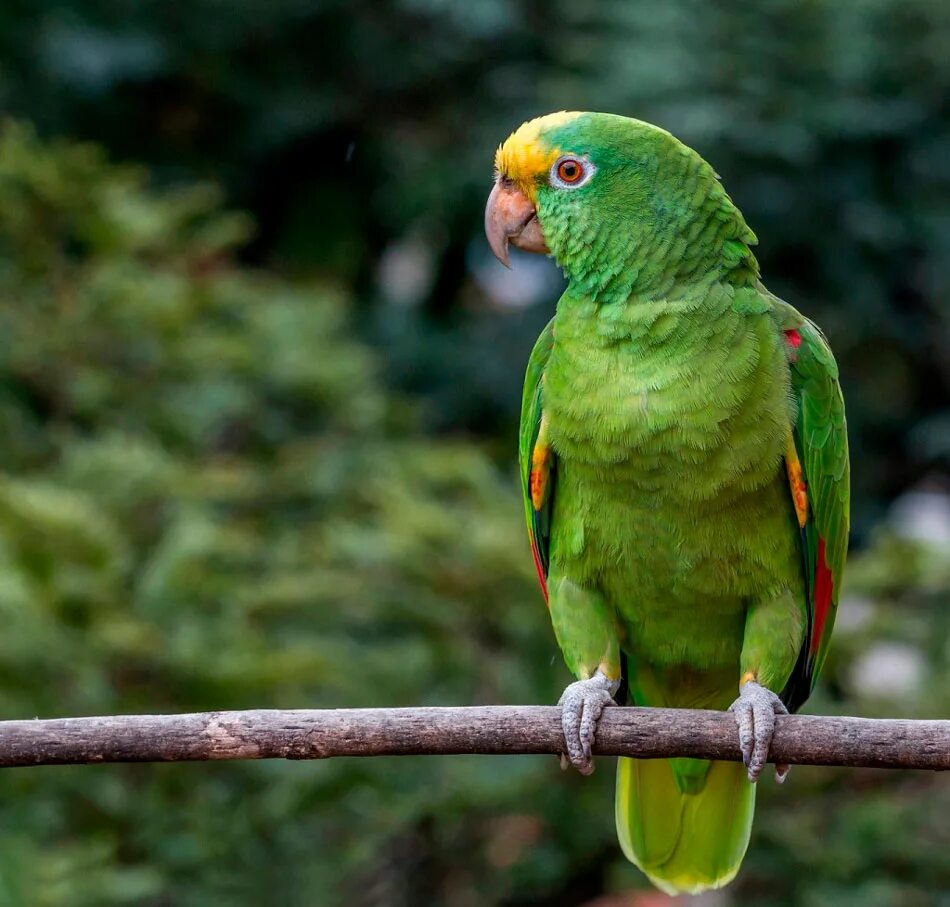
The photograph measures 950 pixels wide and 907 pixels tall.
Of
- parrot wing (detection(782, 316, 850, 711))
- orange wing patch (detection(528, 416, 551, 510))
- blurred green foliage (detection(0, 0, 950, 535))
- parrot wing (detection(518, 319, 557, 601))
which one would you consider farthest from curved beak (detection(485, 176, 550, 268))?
blurred green foliage (detection(0, 0, 950, 535))

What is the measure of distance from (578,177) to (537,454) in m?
0.46

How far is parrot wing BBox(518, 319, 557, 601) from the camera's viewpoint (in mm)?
2070

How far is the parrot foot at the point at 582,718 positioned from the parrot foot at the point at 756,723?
0.20 meters

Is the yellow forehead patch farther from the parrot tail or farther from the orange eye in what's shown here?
the parrot tail

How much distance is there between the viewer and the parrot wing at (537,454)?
6.79 ft

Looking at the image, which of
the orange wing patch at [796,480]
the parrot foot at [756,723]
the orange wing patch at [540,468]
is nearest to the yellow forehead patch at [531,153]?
the orange wing patch at [540,468]

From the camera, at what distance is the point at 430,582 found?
2977 mm

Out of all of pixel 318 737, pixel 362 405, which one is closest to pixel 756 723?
pixel 318 737

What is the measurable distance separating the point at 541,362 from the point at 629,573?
1.32ft

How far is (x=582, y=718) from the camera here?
184 centimetres

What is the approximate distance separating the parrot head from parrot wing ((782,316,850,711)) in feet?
0.60

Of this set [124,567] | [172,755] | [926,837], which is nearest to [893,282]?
[926,837]

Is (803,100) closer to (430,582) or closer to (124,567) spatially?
(430,582)

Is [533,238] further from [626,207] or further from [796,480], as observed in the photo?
[796,480]
